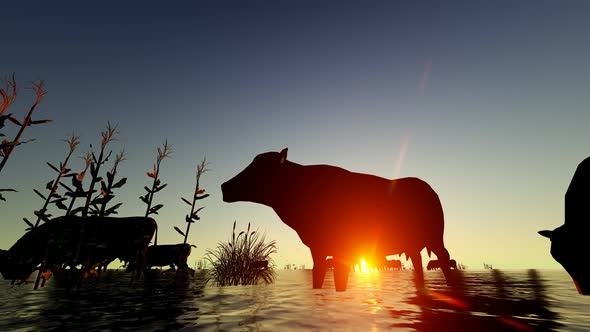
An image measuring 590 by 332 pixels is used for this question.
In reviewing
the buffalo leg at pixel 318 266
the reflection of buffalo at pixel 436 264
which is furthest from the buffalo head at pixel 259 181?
the reflection of buffalo at pixel 436 264

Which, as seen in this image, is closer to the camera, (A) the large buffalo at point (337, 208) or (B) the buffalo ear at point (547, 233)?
(B) the buffalo ear at point (547, 233)

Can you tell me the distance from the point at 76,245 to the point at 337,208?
5.44 meters

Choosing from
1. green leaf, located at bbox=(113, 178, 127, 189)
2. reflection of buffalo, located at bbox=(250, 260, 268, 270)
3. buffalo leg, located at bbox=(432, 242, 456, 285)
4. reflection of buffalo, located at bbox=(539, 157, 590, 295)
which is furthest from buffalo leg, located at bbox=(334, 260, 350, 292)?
reflection of buffalo, located at bbox=(539, 157, 590, 295)

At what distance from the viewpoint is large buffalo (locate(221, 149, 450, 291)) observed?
6.18 m

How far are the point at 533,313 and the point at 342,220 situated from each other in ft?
10.7

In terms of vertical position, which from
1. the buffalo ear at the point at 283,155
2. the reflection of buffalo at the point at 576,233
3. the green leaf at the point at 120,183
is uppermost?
the buffalo ear at the point at 283,155

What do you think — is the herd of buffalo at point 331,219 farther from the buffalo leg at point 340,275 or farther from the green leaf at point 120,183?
the green leaf at point 120,183

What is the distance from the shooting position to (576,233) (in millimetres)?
1644

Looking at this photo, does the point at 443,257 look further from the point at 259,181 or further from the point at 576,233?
the point at 576,233

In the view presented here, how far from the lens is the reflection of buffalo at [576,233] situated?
164 cm

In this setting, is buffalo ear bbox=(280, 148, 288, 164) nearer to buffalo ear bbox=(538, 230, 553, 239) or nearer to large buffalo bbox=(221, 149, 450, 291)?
large buffalo bbox=(221, 149, 450, 291)

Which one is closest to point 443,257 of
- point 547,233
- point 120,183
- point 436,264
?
point 436,264

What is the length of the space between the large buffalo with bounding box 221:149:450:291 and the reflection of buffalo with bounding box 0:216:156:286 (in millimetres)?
2594

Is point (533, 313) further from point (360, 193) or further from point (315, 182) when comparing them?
point (315, 182)
